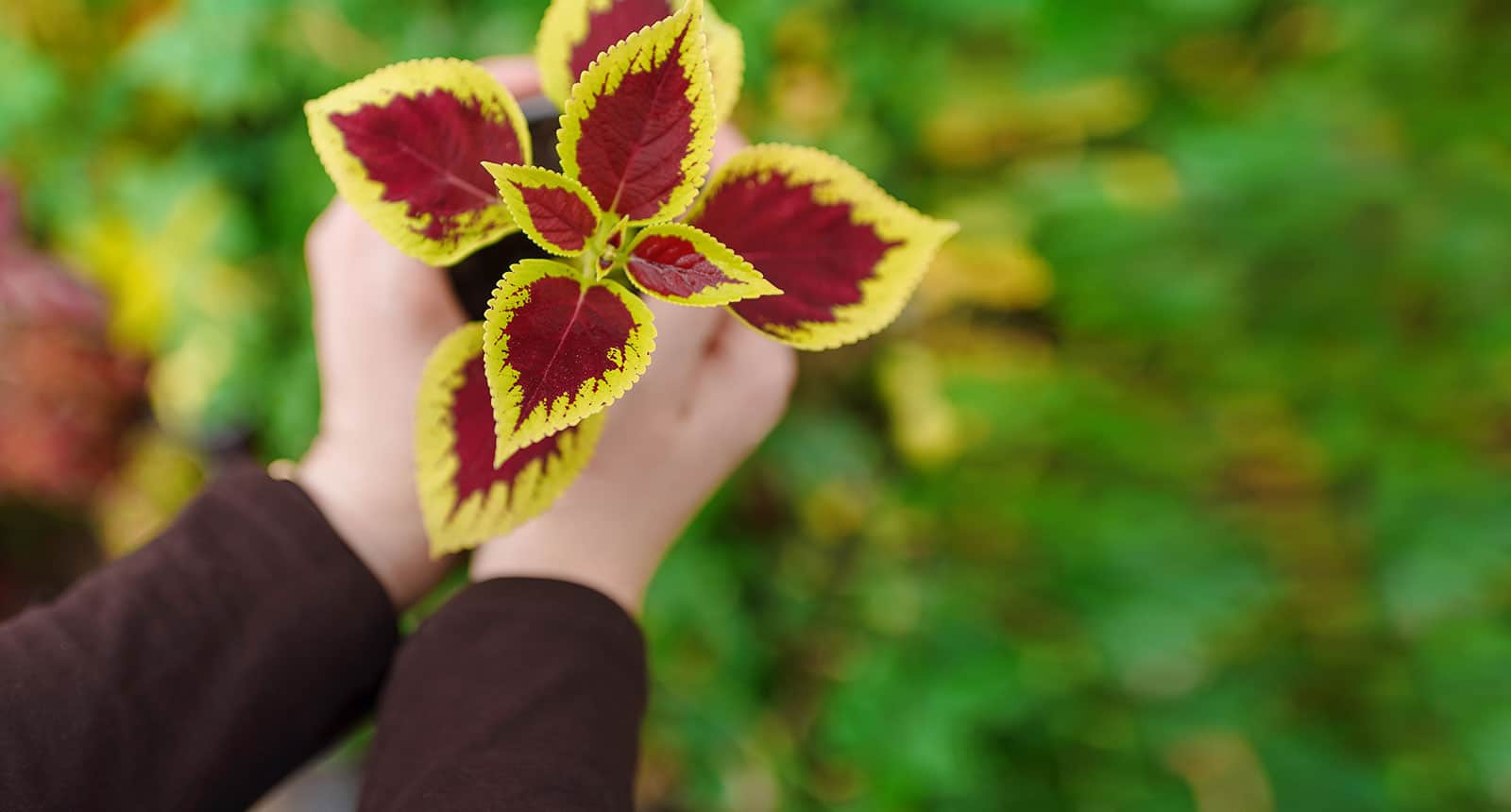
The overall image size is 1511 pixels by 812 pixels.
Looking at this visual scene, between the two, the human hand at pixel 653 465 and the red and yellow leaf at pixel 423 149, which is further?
the human hand at pixel 653 465

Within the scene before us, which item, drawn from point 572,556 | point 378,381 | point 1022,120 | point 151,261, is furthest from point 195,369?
point 1022,120

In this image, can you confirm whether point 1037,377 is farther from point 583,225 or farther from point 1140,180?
point 583,225

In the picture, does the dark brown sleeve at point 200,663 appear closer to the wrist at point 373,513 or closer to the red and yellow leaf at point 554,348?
the wrist at point 373,513

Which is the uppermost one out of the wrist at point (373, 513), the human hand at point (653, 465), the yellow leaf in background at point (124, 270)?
the human hand at point (653, 465)

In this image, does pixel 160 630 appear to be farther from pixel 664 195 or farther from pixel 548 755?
pixel 664 195

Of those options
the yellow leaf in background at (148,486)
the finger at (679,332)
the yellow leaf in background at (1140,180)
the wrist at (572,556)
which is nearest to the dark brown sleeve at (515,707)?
the wrist at (572,556)

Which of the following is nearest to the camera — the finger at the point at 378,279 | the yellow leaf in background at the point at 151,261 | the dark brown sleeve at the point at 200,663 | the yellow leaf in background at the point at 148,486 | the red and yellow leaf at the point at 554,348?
the red and yellow leaf at the point at 554,348
